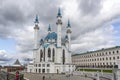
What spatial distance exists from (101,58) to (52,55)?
2928cm

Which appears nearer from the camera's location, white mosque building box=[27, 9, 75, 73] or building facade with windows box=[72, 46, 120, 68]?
building facade with windows box=[72, 46, 120, 68]

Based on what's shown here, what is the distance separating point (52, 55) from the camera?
85.9m

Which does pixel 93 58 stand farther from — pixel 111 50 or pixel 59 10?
pixel 59 10

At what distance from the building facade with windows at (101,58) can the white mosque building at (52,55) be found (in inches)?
568

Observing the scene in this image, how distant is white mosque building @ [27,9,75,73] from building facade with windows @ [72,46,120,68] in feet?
47.4

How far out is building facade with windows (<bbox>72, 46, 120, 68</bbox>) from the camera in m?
73.8

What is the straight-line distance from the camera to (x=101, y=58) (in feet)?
279

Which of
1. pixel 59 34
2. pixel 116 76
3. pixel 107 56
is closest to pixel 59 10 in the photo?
pixel 59 34

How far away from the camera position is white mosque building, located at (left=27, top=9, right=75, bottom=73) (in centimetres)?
7988

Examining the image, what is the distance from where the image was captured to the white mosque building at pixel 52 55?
262 ft

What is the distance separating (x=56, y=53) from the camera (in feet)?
276

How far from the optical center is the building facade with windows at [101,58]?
73.8 m

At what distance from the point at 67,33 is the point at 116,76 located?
279ft

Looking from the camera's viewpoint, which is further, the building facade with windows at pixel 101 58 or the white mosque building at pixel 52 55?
the white mosque building at pixel 52 55
